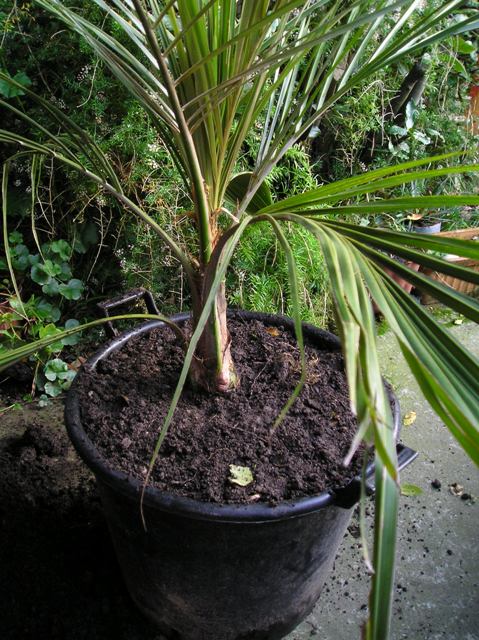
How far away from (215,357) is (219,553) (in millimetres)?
333

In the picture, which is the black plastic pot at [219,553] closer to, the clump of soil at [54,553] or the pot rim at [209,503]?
the pot rim at [209,503]

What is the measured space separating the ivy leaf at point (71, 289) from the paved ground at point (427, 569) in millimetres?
1065

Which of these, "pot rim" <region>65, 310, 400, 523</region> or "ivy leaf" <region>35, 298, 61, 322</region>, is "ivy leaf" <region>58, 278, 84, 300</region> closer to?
"ivy leaf" <region>35, 298, 61, 322</region>

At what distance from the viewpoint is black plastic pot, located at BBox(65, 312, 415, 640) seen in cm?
81

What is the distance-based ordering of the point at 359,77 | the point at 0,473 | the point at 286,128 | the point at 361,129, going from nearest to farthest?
the point at 359,77
the point at 286,128
the point at 0,473
the point at 361,129

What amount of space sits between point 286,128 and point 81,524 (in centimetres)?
102

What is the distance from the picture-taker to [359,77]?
0.77m

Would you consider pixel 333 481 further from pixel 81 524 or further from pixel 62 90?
pixel 62 90

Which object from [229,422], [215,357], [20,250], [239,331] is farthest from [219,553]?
[20,250]

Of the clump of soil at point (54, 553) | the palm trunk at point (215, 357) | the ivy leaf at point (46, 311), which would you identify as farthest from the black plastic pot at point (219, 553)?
the ivy leaf at point (46, 311)

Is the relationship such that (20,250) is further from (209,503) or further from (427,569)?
(427,569)

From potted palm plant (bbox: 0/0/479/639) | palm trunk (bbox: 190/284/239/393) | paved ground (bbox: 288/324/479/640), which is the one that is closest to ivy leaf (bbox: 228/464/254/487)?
potted palm plant (bbox: 0/0/479/639)

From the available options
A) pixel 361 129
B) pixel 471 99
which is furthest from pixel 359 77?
pixel 471 99

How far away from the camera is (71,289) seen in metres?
1.71
